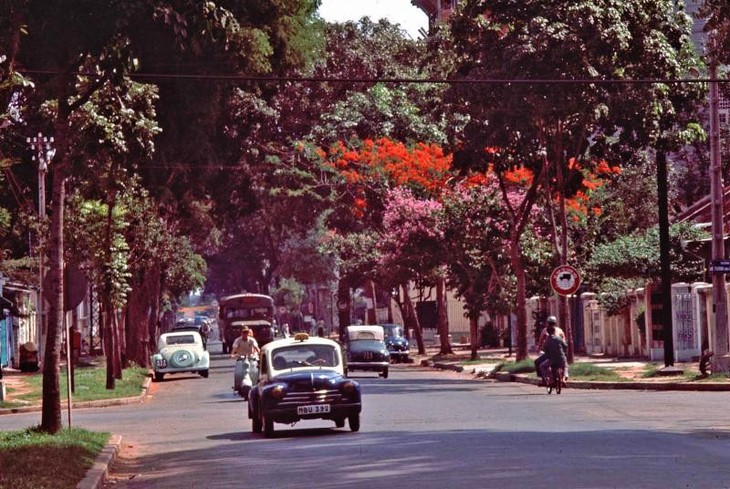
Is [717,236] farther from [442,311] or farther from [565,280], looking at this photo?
[442,311]

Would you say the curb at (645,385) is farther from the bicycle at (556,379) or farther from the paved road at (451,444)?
the bicycle at (556,379)

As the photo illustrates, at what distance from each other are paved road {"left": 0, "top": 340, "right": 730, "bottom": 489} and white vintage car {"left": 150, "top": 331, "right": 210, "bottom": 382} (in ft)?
56.1

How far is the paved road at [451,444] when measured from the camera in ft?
52.0

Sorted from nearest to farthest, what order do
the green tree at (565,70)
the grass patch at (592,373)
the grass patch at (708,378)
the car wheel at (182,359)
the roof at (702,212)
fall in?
the grass patch at (708,378) → the green tree at (565,70) → the grass patch at (592,373) → the car wheel at (182,359) → the roof at (702,212)

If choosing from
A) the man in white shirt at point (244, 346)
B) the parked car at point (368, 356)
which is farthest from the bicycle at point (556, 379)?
the parked car at point (368, 356)

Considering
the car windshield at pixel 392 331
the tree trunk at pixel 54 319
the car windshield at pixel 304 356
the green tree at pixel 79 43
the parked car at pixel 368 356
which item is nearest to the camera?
the green tree at pixel 79 43

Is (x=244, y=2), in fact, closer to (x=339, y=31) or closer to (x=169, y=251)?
(x=169, y=251)

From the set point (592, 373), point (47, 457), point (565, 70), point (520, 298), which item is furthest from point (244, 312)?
point (47, 457)

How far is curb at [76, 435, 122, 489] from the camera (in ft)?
54.7

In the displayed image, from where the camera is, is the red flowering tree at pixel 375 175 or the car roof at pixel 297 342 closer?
the car roof at pixel 297 342

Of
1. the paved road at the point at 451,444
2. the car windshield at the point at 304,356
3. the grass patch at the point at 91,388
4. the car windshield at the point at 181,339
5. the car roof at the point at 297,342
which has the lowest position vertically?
the paved road at the point at 451,444

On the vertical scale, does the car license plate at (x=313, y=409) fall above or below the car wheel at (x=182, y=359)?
below

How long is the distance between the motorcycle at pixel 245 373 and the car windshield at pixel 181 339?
19.2 meters

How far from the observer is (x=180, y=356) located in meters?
53.5
